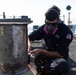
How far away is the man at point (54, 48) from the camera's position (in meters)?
3.94

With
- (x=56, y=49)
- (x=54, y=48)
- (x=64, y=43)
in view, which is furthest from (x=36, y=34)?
(x=64, y=43)

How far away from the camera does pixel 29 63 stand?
385 centimetres

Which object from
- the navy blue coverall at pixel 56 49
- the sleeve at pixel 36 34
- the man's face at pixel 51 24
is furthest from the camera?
the sleeve at pixel 36 34

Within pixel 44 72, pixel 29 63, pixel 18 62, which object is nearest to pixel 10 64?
pixel 18 62

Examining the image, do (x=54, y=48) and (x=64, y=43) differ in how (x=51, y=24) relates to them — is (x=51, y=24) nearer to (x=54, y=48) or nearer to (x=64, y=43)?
(x=64, y=43)

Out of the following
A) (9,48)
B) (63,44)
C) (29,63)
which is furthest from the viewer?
(63,44)

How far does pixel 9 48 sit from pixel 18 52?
0.15 metres

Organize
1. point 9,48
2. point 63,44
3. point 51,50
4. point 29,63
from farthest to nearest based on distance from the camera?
point 51,50, point 63,44, point 29,63, point 9,48

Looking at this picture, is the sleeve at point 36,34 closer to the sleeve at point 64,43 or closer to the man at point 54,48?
the man at point 54,48

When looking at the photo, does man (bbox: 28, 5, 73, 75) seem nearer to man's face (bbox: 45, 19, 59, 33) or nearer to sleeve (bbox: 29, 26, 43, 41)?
man's face (bbox: 45, 19, 59, 33)

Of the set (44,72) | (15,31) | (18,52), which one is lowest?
(44,72)

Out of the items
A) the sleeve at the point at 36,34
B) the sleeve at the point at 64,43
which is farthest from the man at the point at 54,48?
the sleeve at the point at 36,34

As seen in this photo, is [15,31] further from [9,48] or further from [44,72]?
[44,72]

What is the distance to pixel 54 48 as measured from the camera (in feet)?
14.5
